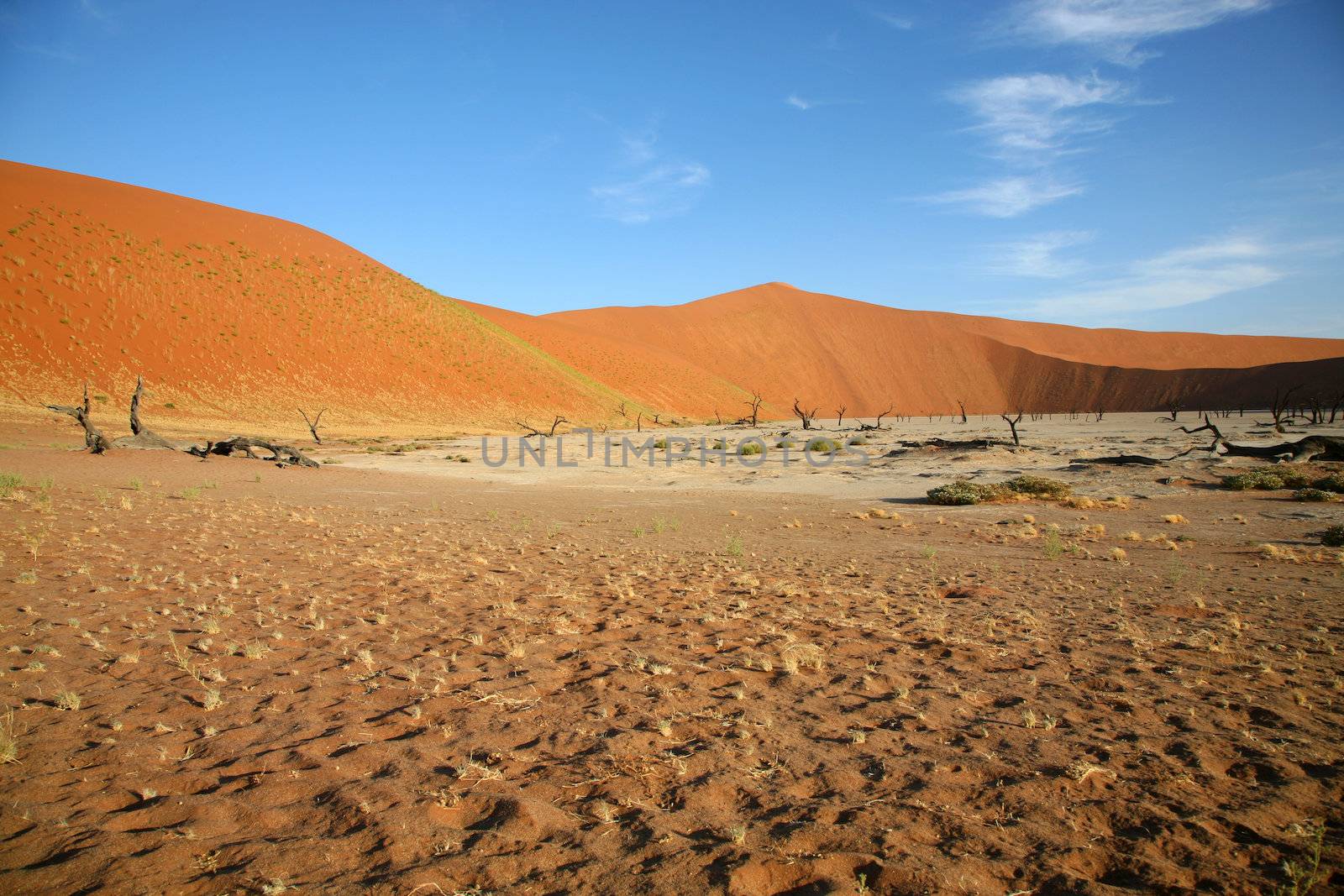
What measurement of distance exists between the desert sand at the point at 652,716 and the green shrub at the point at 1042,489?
668cm

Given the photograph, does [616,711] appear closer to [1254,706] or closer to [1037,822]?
[1037,822]

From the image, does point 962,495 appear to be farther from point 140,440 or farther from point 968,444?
point 140,440

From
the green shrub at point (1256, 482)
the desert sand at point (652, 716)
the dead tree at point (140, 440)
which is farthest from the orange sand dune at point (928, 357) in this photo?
the desert sand at point (652, 716)

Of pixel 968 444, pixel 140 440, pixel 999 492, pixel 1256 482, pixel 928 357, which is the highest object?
pixel 928 357

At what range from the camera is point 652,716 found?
4.40 m

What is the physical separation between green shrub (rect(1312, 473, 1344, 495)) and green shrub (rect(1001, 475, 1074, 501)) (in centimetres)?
502

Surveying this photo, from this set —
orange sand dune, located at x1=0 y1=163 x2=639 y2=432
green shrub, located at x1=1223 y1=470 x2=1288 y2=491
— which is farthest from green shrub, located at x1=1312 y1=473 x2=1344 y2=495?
orange sand dune, located at x1=0 y1=163 x2=639 y2=432

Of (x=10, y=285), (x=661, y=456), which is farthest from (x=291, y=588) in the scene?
(x=10, y=285)

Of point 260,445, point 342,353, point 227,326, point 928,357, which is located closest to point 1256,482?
point 260,445

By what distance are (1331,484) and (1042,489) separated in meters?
5.94

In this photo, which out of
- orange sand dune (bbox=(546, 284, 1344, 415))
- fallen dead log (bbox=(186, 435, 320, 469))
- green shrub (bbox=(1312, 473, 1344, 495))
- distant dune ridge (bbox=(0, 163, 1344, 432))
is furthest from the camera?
orange sand dune (bbox=(546, 284, 1344, 415))

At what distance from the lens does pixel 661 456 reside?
1276 inches

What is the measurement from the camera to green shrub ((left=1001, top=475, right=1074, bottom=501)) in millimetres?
17094

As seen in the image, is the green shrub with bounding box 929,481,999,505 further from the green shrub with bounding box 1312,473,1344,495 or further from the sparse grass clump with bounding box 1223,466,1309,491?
the green shrub with bounding box 1312,473,1344,495
